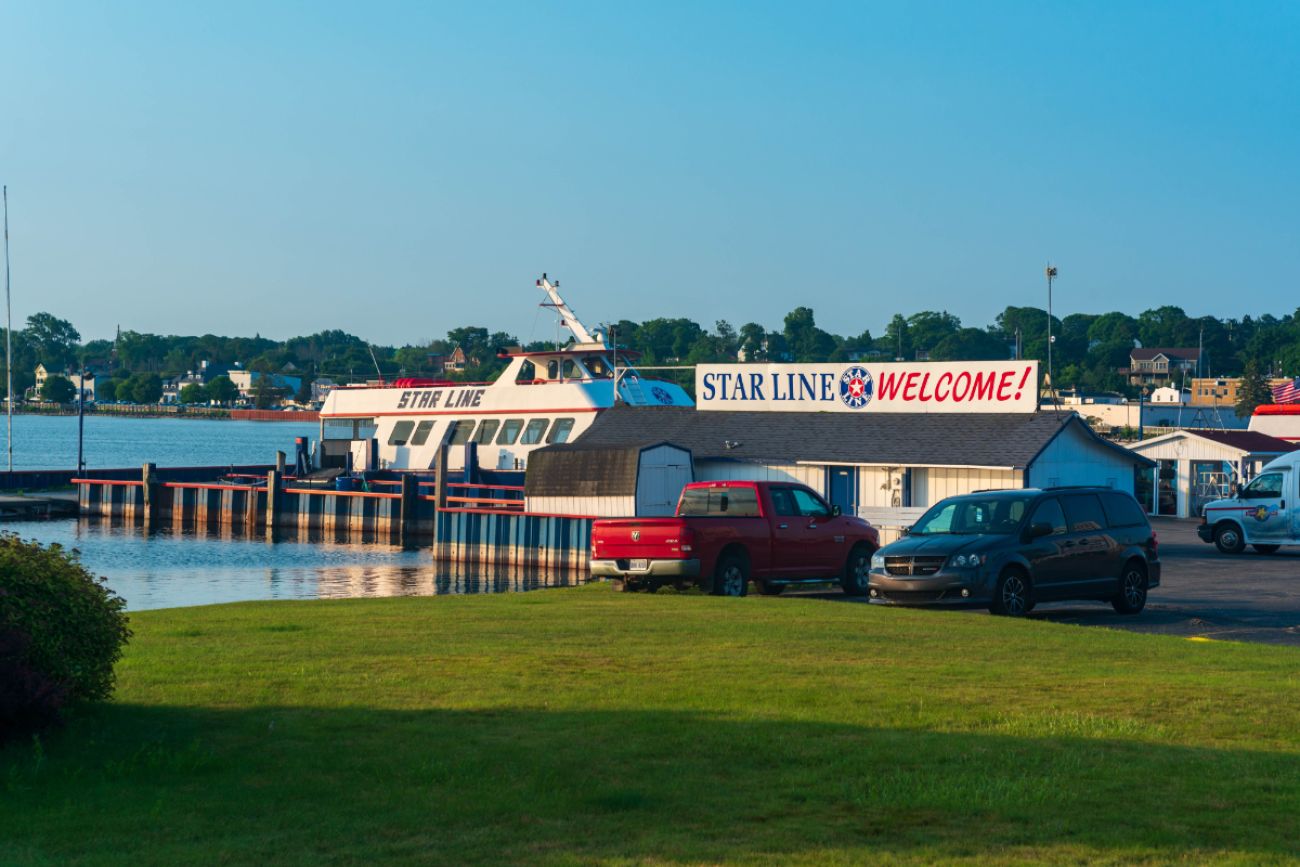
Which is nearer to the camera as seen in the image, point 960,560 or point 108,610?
point 108,610

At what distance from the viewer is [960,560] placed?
790 inches

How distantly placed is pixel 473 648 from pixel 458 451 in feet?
130

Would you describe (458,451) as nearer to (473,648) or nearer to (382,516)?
(382,516)

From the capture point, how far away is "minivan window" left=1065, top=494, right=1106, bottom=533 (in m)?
21.1

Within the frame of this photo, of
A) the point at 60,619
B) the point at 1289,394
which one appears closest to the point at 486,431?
the point at 1289,394

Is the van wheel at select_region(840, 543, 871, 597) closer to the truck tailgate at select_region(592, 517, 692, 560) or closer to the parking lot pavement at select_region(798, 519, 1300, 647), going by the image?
the parking lot pavement at select_region(798, 519, 1300, 647)

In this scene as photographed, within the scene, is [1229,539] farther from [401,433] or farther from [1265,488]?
[401,433]

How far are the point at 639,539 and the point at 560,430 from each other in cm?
2767

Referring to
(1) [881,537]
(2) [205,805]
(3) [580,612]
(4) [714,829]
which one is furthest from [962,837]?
(1) [881,537]

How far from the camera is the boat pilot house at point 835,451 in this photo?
3356 centimetres

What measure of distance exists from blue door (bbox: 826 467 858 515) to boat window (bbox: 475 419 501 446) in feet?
64.1

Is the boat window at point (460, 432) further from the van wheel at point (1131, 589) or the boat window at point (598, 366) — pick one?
the van wheel at point (1131, 589)

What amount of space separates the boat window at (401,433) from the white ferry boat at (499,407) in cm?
4

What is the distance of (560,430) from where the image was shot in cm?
5056
